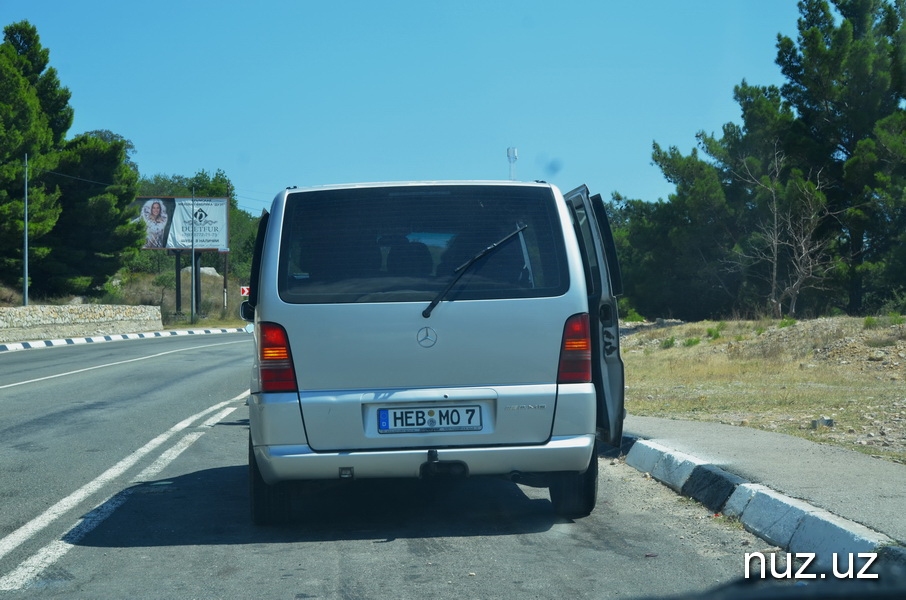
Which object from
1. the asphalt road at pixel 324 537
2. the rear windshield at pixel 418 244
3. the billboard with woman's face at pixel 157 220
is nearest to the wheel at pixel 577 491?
the asphalt road at pixel 324 537

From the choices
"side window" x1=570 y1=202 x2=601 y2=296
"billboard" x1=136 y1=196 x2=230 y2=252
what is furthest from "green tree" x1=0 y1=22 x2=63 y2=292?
"side window" x1=570 y1=202 x2=601 y2=296

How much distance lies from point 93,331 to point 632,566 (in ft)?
135

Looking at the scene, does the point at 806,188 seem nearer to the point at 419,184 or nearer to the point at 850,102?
the point at 850,102

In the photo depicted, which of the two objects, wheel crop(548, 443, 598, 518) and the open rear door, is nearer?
wheel crop(548, 443, 598, 518)

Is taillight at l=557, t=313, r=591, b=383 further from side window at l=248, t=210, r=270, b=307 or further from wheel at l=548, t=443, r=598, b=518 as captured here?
side window at l=248, t=210, r=270, b=307

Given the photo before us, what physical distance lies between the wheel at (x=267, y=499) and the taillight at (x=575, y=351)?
5.61 ft

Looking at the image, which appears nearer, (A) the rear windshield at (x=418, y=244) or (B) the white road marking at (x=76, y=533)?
(B) the white road marking at (x=76, y=533)

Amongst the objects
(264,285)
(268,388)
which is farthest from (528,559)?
(264,285)

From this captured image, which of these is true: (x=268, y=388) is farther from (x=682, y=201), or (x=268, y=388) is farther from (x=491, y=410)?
(x=682, y=201)

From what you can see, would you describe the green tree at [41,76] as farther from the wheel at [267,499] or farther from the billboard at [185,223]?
the wheel at [267,499]

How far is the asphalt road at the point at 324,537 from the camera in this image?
439 centimetres

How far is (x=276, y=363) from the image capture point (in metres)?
5.19

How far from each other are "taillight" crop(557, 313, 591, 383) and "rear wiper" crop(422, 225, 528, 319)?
0.56 meters

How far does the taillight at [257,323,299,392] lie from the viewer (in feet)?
17.0
